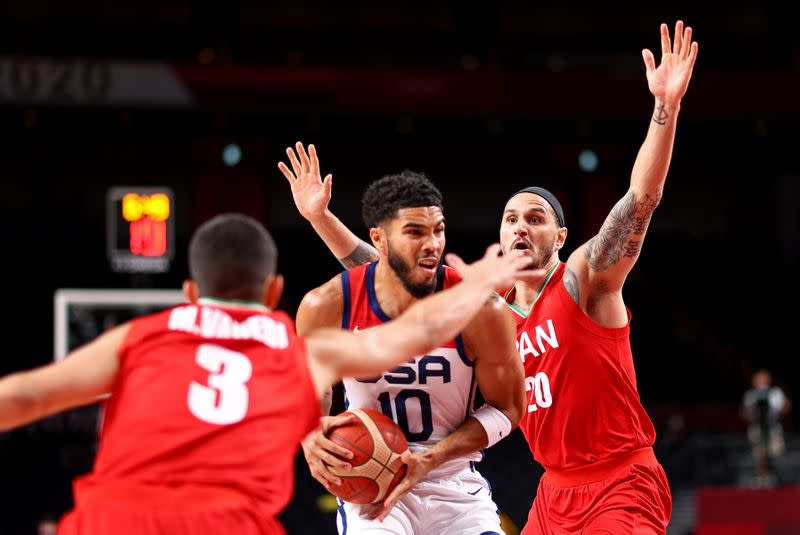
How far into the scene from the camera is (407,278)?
173 inches

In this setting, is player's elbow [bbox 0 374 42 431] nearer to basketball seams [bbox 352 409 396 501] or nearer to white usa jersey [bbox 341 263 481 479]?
basketball seams [bbox 352 409 396 501]

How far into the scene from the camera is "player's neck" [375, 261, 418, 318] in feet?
14.6

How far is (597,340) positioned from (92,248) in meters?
14.3

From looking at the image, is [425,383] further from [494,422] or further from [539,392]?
[539,392]

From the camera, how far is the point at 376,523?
4.32m

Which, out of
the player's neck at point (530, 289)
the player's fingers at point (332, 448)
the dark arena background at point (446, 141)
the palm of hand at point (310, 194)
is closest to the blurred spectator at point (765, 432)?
the dark arena background at point (446, 141)

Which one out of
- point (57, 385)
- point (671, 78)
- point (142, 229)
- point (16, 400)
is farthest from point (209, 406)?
point (142, 229)

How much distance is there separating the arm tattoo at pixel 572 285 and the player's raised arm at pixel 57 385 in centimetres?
248

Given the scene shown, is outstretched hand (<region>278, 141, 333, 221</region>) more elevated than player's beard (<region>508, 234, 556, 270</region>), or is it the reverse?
outstretched hand (<region>278, 141, 333, 221</region>)

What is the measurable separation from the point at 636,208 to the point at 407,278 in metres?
1.12

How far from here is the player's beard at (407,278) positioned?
14.3 ft

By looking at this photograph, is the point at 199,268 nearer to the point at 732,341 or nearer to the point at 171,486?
the point at 171,486

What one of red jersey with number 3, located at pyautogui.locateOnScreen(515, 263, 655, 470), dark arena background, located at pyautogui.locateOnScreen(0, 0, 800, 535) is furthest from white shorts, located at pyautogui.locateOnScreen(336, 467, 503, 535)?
dark arena background, located at pyautogui.locateOnScreen(0, 0, 800, 535)

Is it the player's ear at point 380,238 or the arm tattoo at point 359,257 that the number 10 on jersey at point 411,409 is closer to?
the player's ear at point 380,238
